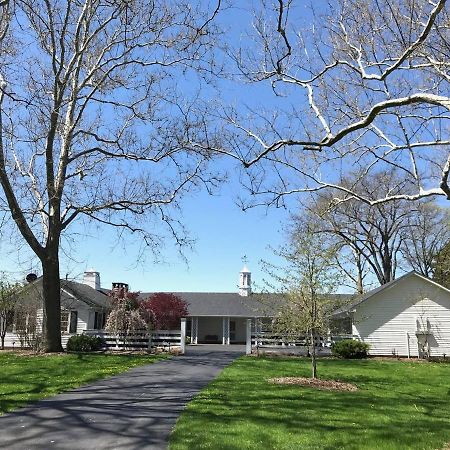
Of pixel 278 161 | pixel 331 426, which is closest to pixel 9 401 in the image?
pixel 331 426

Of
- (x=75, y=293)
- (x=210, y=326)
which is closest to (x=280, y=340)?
(x=75, y=293)

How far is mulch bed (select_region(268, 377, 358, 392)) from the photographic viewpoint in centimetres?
1276

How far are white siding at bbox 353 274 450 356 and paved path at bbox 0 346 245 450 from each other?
1703 cm

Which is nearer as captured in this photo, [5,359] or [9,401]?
[9,401]

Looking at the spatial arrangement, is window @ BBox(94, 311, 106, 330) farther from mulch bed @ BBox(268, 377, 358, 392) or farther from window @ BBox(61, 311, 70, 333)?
mulch bed @ BBox(268, 377, 358, 392)

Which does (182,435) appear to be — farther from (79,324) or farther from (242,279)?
(242,279)

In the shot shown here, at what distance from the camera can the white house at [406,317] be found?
27062mm

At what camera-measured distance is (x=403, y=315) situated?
27.6 m

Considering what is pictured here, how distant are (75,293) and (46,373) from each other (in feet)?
55.5

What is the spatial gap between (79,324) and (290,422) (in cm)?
2472

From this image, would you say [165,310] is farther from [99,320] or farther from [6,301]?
[6,301]

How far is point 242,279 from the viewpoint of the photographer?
4528 centimetres

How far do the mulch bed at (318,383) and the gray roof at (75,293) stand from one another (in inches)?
690

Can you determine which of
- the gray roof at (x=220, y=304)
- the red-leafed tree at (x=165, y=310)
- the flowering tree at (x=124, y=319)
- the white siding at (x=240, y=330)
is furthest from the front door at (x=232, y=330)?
the flowering tree at (x=124, y=319)
